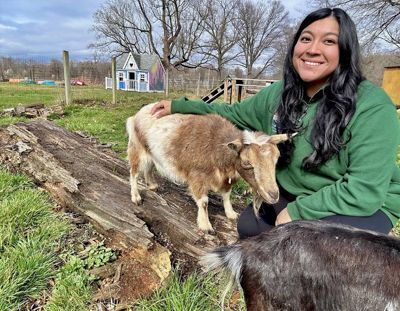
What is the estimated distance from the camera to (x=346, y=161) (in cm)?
206

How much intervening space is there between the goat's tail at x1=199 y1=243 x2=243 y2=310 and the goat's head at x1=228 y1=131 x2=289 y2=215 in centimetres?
A: 101

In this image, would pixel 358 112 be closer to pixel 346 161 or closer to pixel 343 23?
pixel 346 161

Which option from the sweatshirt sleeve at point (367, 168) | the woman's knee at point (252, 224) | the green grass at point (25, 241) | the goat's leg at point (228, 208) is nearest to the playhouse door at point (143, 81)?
the green grass at point (25, 241)

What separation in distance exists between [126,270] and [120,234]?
14.9 inches

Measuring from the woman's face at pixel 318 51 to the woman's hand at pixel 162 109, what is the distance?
1.60 meters

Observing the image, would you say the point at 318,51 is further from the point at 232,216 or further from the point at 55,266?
the point at 55,266

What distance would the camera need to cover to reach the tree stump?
281cm

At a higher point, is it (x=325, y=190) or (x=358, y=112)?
(x=358, y=112)

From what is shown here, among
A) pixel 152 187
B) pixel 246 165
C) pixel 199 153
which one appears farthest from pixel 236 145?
pixel 152 187

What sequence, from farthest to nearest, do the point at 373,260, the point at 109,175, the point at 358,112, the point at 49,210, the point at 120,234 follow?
the point at 109,175 → the point at 49,210 → the point at 120,234 → the point at 358,112 → the point at 373,260

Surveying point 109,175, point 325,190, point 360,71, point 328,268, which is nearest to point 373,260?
point 328,268

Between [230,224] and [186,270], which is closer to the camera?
[186,270]

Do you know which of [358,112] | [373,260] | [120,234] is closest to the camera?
[373,260]

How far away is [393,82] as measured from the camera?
1532 cm
